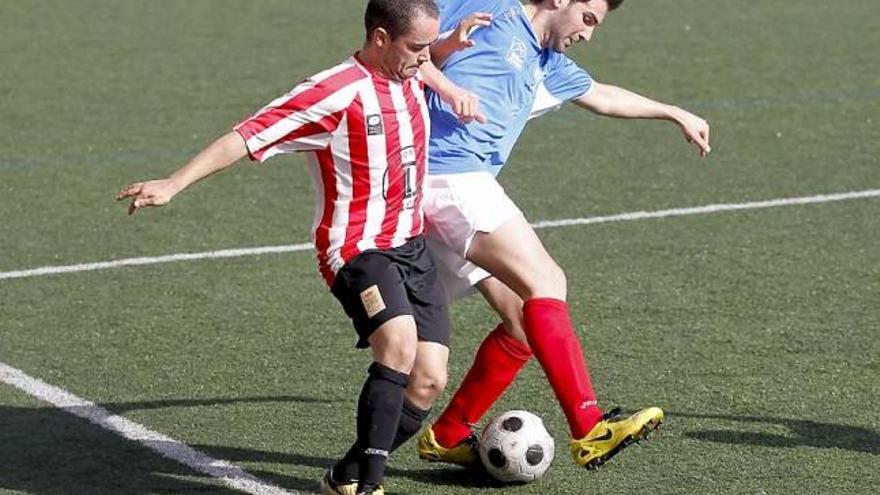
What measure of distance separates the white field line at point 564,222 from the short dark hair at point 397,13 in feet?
13.0

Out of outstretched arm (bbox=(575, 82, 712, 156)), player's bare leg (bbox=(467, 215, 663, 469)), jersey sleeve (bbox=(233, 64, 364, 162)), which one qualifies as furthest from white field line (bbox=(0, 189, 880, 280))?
jersey sleeve (bbox=(233, 64, 364, 162))

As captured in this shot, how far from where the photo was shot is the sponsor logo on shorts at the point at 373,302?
566 centimetres

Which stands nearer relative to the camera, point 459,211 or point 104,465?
point 459,211

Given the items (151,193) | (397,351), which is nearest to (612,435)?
(397,351)

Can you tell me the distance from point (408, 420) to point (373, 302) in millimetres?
523

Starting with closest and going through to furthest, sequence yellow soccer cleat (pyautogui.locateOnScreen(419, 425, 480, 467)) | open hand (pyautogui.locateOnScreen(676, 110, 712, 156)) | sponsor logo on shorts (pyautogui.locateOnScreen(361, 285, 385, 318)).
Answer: sponsor logo on shorts (pyautogui.locateOnScreen(361, 285, 385, 318)), yellow soccer cleat (pyautogui.locateOnScreen(419, 425, 480, 467)), open hand (pyautogui.locateOnScreen(676, 110, 712, 156))

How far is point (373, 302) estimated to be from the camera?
5.66m

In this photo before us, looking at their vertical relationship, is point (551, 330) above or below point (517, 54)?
below

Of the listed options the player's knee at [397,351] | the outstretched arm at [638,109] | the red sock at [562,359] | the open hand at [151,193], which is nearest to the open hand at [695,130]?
the outstretched arm at [638,109]

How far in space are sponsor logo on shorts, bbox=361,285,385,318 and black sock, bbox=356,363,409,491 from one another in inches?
6.9

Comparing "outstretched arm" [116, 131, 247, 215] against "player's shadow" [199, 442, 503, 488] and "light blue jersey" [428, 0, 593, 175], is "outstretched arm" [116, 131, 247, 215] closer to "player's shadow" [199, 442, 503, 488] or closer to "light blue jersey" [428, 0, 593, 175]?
"light blue jersey" [428, 0, 593, 175]

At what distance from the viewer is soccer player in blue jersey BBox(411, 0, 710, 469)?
5.95 m

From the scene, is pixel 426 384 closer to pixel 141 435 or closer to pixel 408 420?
pixel 408 420

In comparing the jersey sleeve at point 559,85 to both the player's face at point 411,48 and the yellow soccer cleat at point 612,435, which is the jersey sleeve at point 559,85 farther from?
the yellow soccer cleat at point 612,435
